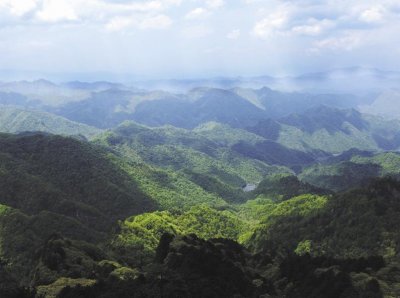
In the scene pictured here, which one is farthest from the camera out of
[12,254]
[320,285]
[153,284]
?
[12,254]

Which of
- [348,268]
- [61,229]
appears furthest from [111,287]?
[61,229]

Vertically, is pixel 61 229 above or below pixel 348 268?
below

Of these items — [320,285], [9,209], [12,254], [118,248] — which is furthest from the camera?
[9,209]

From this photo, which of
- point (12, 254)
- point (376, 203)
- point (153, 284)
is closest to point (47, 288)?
point (153, 284)

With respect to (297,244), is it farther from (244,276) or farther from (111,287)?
(111,287)

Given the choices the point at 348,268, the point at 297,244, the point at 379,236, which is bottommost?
the point at 297,244

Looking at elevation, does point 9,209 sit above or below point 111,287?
below

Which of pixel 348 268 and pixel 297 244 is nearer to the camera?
pixel 348 268

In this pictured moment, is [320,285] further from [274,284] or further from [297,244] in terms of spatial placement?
[297,244]

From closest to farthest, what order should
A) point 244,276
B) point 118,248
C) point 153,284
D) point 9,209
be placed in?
1. point 153,284
2. point 244,276
3. point 118,248
4. point 9,209
